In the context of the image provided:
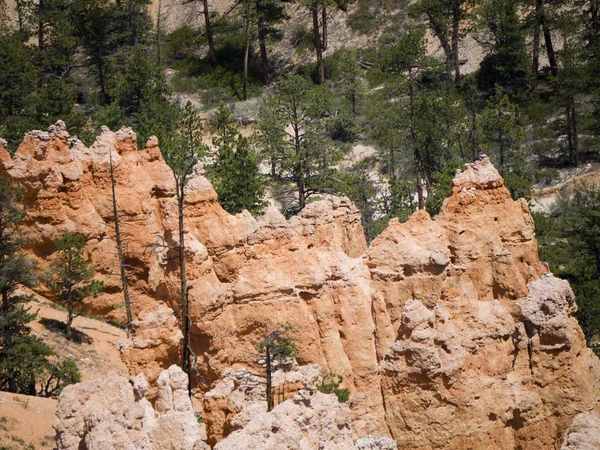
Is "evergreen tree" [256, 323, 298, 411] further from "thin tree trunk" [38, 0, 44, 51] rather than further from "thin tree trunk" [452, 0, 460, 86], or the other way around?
"thin tree trunk" [38, 0, 44, 51]

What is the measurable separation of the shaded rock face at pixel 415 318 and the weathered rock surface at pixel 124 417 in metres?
3.69

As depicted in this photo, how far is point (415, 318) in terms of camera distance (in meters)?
22.7

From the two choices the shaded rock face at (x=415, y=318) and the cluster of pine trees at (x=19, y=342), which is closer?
the shaded rock face at (x=415, y=318)

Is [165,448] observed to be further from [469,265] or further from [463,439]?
[469,265]

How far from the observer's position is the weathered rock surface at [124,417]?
17.9 metres

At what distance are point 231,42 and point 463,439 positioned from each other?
58601mm

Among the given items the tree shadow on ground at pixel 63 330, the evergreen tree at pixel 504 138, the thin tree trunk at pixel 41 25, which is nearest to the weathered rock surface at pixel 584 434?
the tree shadow on ground at pixel 63 330

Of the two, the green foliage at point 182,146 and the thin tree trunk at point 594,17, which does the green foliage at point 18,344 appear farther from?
the thin tree trunk at point 594,17

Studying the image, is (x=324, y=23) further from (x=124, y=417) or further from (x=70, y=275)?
(x=124, y=417)

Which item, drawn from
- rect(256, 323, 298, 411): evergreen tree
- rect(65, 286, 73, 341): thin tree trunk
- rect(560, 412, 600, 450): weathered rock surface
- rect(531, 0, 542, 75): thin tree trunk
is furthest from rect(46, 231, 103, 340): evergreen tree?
rect(531, 0, 542, 75): thin tree trunk

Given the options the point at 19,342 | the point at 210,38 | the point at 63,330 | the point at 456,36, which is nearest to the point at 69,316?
the point at 63,330

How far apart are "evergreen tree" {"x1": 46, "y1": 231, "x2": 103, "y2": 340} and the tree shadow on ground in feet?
0.60

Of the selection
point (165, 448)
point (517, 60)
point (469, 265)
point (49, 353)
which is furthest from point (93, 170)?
point (517, 60)

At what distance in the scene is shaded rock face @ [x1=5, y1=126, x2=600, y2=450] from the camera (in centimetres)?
2292
